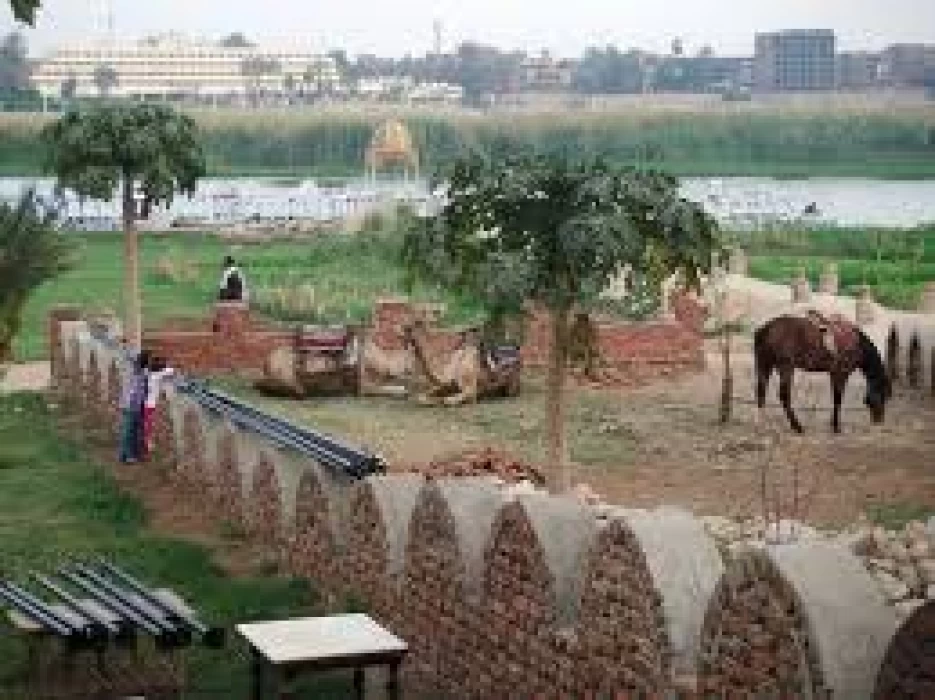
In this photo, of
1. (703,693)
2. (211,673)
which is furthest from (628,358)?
(703,693)

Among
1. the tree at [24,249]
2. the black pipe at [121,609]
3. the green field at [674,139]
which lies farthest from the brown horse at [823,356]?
the green field at [674,139]

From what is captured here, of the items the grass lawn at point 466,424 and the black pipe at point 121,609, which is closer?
the black pipe at point 121,609

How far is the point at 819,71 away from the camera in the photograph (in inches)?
5330

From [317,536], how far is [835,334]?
27.9 ft

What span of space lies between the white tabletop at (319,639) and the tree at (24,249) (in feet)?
6.70

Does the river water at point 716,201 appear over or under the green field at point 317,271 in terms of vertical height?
under

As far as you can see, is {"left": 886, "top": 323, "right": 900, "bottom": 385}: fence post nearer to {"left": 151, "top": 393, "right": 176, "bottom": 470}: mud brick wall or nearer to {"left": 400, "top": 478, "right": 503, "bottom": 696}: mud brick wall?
{"left": 151, "top": 393, "right": 176, "bottom": 470}: mud brick wall

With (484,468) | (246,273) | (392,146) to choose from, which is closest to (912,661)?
(484,468)

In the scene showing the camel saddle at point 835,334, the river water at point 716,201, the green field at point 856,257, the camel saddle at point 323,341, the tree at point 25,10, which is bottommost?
the river water at point 716,201

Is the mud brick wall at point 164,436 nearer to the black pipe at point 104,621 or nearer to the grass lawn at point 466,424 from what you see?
the grass lawn at point 466,424

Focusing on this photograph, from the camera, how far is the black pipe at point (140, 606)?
34.2 ft

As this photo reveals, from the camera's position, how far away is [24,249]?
326 inches

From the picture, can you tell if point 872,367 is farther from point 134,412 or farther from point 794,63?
point 794,63

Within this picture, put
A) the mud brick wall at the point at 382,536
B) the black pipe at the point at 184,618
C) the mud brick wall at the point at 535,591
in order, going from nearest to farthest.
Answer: the mud brick wall at the point at 535,591, the black pipe at the point at 184,618, the mud brick wall at the point at 382,536
